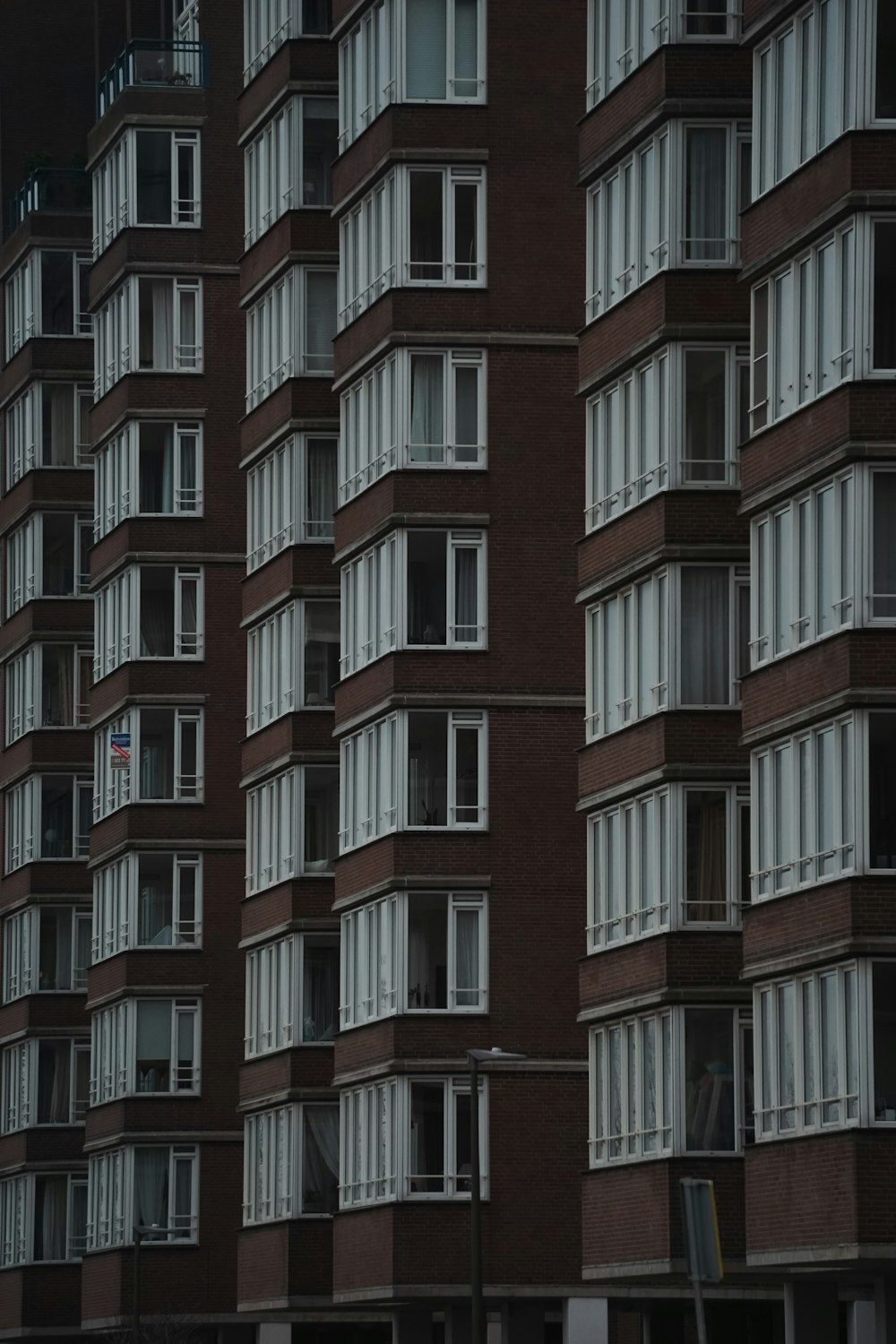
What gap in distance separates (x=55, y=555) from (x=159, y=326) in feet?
42.8

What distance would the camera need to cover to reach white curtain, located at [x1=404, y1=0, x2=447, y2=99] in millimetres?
67750

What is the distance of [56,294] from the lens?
320 feet

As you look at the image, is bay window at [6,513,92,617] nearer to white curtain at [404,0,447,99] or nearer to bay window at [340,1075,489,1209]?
white curtain at [404,0,447,99]

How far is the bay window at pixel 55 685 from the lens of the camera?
95.9 metres

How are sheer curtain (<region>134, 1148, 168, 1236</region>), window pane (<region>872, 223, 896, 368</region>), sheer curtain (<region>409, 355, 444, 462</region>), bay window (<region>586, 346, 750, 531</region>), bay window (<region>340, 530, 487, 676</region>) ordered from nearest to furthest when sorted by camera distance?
window pane (<region>872, 223, 896, 368</region>) → bay window (<region>586, 346, 750, 531</region>) → bay window (<region>340, 530, 487, 676</region>) → sheer curtain (<region>409, 355, 444, 462</region>) → sheer curtain (<region>134, 1148, 168, 1236</region>)

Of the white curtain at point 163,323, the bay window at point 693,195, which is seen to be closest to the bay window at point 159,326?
the white curtain at point 163,323

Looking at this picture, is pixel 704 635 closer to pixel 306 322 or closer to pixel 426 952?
pixel 426 952

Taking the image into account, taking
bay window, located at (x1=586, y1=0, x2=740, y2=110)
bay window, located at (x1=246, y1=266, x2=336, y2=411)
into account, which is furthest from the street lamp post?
bay window, located at (x1=246, y1=266, x2=336, y2=411)

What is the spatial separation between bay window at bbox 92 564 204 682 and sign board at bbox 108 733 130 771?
6.17 feet

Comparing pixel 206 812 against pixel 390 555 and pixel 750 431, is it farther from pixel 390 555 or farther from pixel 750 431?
pixel 750 431

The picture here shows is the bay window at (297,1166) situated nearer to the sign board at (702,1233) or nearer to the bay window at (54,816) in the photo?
the bay window at (54,816)

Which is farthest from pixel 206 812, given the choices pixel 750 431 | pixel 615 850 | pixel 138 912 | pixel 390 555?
pixel 750 431

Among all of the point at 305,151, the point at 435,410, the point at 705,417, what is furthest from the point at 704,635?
the point at 305,151

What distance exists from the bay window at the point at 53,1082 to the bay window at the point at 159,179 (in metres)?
22.9
